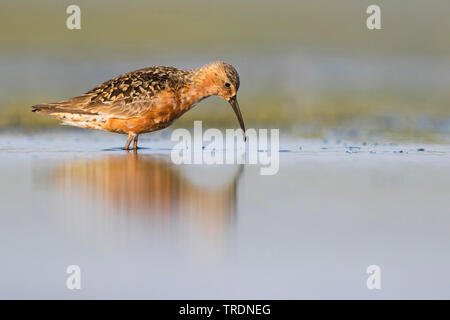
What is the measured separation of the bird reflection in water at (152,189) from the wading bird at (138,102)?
2.92 ft

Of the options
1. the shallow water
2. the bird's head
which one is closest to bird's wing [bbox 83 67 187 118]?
the bird's head

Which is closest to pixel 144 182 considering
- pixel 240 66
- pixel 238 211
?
Answer: pixel 238 211

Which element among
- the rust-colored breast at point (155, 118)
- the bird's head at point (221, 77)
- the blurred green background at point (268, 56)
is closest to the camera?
the rust-colored breast at point (155, 118)

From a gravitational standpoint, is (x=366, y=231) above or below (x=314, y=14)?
below

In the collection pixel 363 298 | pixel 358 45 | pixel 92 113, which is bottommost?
pixel 363 298

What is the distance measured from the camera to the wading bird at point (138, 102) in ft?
33.6

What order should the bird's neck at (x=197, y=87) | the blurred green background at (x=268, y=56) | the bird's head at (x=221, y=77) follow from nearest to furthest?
the bird's neck at (x=197, y=87) → the bird's head at (x=221, y=77) → the blurred green background at (x=268, y=56)

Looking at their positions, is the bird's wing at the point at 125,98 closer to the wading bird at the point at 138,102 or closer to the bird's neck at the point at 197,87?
the wading bird at the point at 138,102

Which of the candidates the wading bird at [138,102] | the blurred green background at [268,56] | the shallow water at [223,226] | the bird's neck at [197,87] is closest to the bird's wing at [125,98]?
the wading bird at [138,102]

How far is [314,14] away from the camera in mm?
19844

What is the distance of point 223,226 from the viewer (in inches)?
243

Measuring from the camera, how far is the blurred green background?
13133 millimetres
